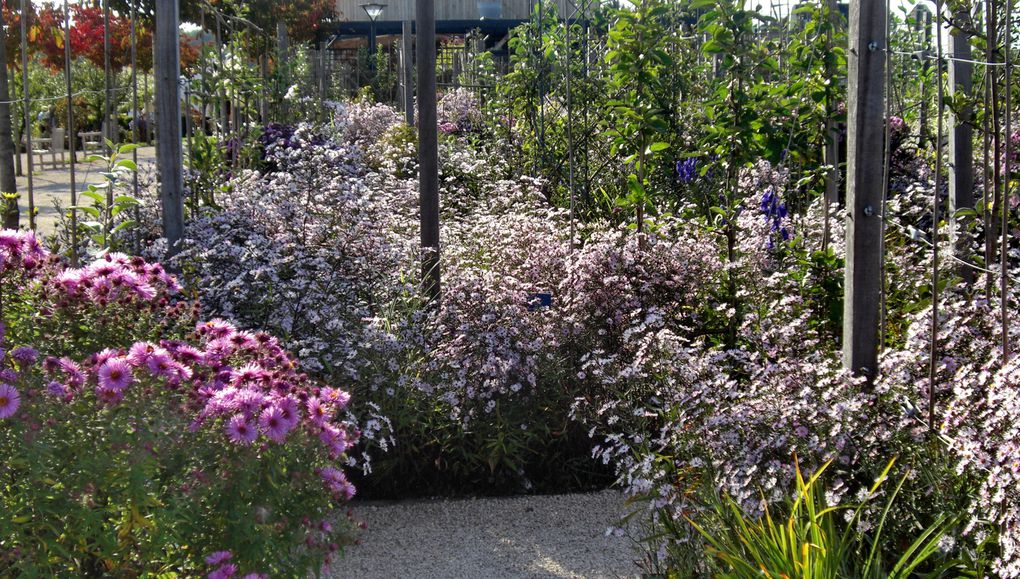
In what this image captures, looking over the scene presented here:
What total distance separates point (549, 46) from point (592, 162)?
963 mm

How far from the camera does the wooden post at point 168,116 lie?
4.74m

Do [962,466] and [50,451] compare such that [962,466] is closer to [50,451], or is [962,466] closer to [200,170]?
[50,451]

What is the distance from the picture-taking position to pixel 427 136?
4797 millimetres

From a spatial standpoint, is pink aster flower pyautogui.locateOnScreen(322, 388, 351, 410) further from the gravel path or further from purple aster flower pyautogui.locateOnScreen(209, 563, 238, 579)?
the gravel path

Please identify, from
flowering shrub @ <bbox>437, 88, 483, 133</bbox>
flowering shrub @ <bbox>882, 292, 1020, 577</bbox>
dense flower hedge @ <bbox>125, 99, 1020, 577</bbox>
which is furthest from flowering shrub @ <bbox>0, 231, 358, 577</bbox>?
flowering shrub @ <bbox>437, 88, 483, 133</bbox>

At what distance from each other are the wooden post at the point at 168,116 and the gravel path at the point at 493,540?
6.35 feet

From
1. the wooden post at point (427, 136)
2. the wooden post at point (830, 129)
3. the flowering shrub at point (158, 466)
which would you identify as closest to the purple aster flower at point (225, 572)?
the flowering shrub at point (158, 466)

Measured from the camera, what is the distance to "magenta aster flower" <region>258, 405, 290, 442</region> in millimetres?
2141

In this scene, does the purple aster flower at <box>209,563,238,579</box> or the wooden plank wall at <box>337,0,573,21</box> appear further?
the wooden plank wall at <box>337,0,573,21</box>

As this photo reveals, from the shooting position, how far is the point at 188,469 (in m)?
2.25

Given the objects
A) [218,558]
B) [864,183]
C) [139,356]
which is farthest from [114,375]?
[864,183]

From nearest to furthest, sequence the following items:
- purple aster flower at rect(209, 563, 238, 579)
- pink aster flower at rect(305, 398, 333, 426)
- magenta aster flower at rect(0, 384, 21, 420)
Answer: magenta aster flower at rect(0, 384, 21, 420), purple aster flower at rect(209, 563, 238, 579), pink aster flower at rect(305, 398, 333, 426)

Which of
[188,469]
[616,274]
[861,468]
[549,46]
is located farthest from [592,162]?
[188,469]

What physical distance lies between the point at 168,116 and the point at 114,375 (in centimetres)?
295
